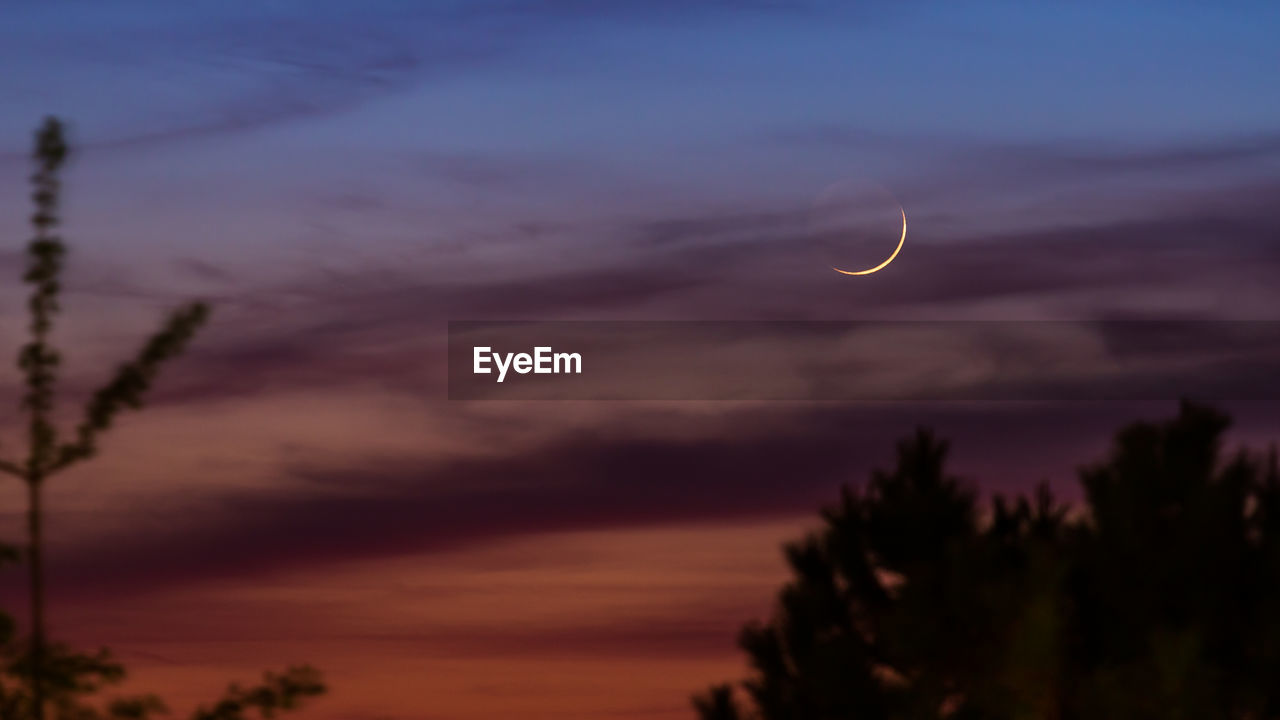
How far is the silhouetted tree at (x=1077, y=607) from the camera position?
2533 centimetres

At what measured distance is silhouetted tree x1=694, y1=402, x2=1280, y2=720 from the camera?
997 inches

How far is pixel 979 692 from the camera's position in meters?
26.2

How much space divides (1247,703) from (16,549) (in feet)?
69.7

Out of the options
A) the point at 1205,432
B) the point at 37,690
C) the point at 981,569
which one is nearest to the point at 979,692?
the point at 981,569

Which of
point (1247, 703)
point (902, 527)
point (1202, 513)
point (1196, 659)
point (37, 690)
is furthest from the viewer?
point (902, 527)

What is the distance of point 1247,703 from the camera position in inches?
1024

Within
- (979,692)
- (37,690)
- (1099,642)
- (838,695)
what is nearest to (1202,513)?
(1099,642)

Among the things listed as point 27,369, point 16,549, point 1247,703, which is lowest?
point 1247,703

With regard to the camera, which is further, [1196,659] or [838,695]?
[838,695]

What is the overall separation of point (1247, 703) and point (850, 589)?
37.8ft

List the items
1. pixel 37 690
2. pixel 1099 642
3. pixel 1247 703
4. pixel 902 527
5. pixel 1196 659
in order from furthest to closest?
pixel 902 527 → pixel 1099 642 → pixel 1247 703 → pixel 1196 659 → pixel 37 690

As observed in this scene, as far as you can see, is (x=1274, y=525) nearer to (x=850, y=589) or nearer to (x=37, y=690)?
(x=850, y=589)

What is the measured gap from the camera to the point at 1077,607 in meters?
30.7

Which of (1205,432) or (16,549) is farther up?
(1205,432)
